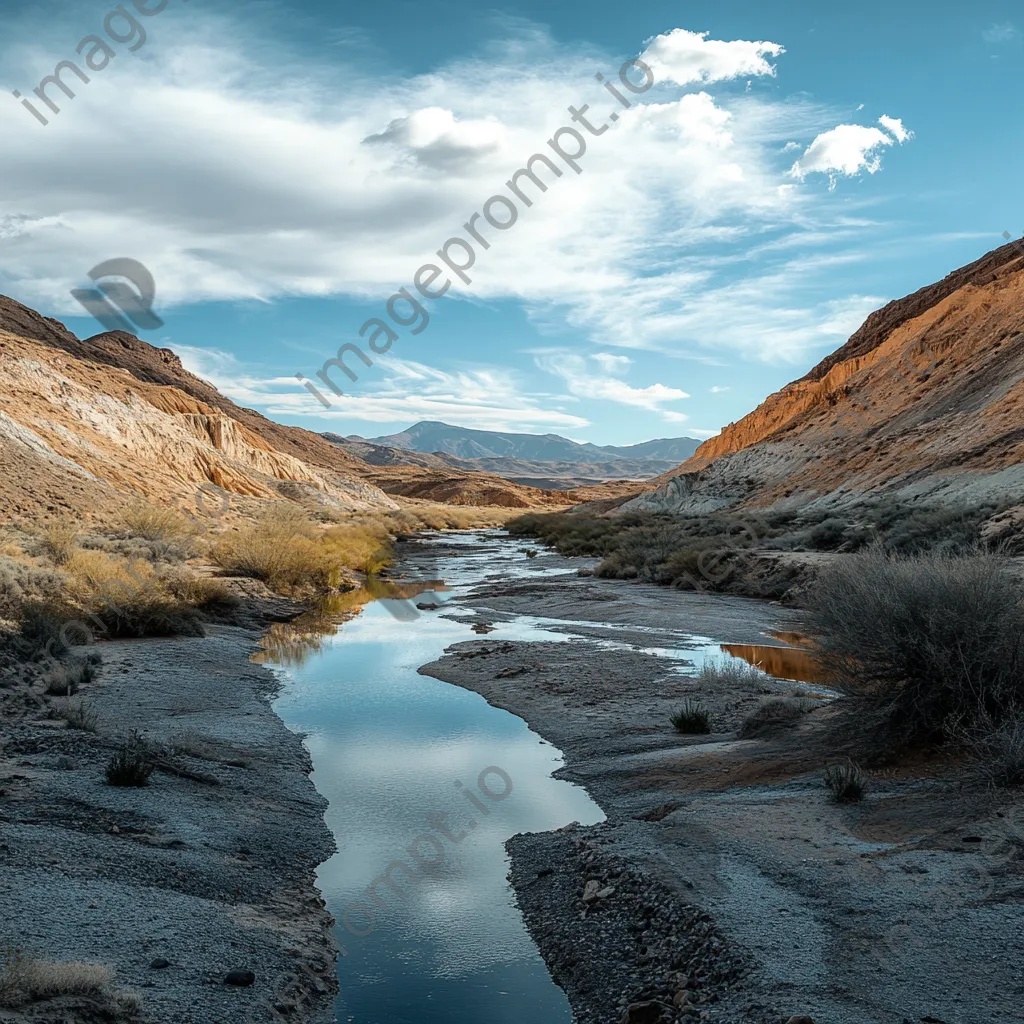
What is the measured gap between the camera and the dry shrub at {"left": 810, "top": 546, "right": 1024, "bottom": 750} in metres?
7.36

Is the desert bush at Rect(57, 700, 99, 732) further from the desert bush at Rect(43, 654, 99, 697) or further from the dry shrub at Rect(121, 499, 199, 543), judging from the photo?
the dry shrub at Rect(121, 499, 199, 543)

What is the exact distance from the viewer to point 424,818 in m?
7.60

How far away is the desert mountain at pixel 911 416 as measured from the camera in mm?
32500

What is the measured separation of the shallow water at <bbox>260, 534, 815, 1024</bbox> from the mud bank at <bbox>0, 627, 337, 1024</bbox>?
0.92 ft

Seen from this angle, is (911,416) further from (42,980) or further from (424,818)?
(42,980)

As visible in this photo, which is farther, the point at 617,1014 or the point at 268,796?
the point at 268,796

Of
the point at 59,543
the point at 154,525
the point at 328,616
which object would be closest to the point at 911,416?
the point at 328,616

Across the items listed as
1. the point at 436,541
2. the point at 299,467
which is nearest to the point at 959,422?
the point at 436,541

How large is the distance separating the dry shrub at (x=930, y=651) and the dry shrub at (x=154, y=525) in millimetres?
20572

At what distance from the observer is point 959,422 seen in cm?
3691

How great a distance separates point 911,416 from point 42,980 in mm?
44644

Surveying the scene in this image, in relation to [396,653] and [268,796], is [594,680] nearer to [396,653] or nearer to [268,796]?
[396,653]

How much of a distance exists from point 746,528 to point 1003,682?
27.4 m

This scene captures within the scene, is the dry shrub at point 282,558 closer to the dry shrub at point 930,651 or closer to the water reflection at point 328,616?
the water reflection at point 328,616
